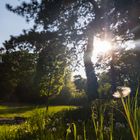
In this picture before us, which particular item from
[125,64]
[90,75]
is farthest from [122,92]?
[125,64]

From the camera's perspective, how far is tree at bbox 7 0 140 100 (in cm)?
2120

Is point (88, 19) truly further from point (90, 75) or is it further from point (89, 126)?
point (89, 126)

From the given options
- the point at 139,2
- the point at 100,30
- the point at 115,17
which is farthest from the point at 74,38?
the point at 139,2

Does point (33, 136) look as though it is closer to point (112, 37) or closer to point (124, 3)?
point (124, 3)

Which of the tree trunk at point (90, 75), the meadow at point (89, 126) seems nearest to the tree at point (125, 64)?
the tree trunk at point (90, 75)

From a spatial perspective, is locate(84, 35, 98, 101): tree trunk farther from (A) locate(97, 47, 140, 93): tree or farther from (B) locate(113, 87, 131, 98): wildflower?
(B) locate(113, 87, 131, 98): wildflower

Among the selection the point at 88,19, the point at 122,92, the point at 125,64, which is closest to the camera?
the point at 122,92

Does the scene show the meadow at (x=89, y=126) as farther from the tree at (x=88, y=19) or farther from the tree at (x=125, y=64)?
the tree at (x=125, y=64)

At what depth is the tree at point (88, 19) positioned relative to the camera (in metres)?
21.2

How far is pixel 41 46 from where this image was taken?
23.2m

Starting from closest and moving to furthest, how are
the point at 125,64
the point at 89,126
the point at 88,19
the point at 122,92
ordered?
the point at 122,92 < the point at 89,126 < the point at 88,19 < the point at 125,64

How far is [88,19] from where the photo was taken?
86.5ft

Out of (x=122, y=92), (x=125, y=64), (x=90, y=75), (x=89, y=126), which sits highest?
(x=125, y=64)

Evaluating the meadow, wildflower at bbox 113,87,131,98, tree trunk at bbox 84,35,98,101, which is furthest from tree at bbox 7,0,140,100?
wildflower at bbox 113,87,131,98
